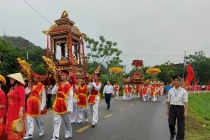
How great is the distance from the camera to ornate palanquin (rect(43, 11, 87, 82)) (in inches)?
603

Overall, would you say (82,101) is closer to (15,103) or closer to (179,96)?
(179,96)

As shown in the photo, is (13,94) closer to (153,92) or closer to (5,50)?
(5,50)

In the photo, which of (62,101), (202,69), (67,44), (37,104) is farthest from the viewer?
(202,69)

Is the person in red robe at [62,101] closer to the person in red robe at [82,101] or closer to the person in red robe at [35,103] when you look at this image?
the person in red robe at [35,103]

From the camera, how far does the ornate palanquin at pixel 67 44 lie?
1532 centimetres

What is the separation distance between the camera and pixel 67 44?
1545cm

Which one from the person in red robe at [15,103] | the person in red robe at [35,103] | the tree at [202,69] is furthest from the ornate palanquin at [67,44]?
the tree at [202,69]

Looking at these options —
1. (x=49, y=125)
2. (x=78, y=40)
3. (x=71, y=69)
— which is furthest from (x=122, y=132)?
(x=78, y=40)

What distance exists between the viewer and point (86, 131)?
9.48 meters

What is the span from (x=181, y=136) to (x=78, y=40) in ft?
32.3

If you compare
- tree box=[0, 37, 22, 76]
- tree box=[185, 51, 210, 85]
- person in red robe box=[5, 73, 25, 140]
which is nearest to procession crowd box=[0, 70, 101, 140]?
person in red robe box=[5, 73, 25, 140]

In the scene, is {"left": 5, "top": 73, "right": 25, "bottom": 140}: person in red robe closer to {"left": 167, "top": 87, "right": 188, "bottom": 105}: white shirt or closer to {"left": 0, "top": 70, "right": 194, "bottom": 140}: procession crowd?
{"left": 0, "top": 70, "right": 194, "bottom": 140}: procession crowd

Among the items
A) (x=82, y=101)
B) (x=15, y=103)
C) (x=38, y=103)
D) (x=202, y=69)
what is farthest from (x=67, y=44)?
Result: (x=202, y=69)

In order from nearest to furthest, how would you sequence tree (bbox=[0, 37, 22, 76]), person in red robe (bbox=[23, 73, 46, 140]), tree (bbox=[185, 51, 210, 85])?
person in red robe (bbox=[23, 73, 46, 140]) → tree (bbox=[0, 37, 22, 76]) → tree (bbox=[185, 51, 210, 85])
